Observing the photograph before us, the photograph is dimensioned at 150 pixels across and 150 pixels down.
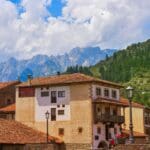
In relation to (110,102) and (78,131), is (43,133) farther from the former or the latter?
(110,102)

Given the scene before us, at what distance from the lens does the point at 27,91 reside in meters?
81.6

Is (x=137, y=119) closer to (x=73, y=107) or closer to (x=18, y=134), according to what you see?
(x=73, y=107)

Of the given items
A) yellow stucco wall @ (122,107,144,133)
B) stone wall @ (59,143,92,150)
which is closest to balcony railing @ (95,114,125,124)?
stone wall @ (59,143,92,150)

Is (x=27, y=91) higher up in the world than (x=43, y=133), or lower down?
higher up

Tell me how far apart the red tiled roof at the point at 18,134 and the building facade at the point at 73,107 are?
3021mm

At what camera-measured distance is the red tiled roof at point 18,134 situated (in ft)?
208

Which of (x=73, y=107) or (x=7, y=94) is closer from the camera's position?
(x=73, y=107)

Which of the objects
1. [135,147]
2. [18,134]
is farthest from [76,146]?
[135,147]

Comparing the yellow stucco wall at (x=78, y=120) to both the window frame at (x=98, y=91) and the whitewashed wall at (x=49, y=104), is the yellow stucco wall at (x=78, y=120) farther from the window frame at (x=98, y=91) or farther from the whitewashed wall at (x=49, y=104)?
the window frame at (x=98, y=91)

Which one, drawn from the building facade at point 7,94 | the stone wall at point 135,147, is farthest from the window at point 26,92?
the stone wall at point 135,147

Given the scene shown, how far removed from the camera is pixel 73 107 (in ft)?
249

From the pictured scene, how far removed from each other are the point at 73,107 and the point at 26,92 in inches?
386

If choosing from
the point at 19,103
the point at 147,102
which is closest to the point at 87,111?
the point at 19,103

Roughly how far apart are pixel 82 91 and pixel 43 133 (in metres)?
8.97
